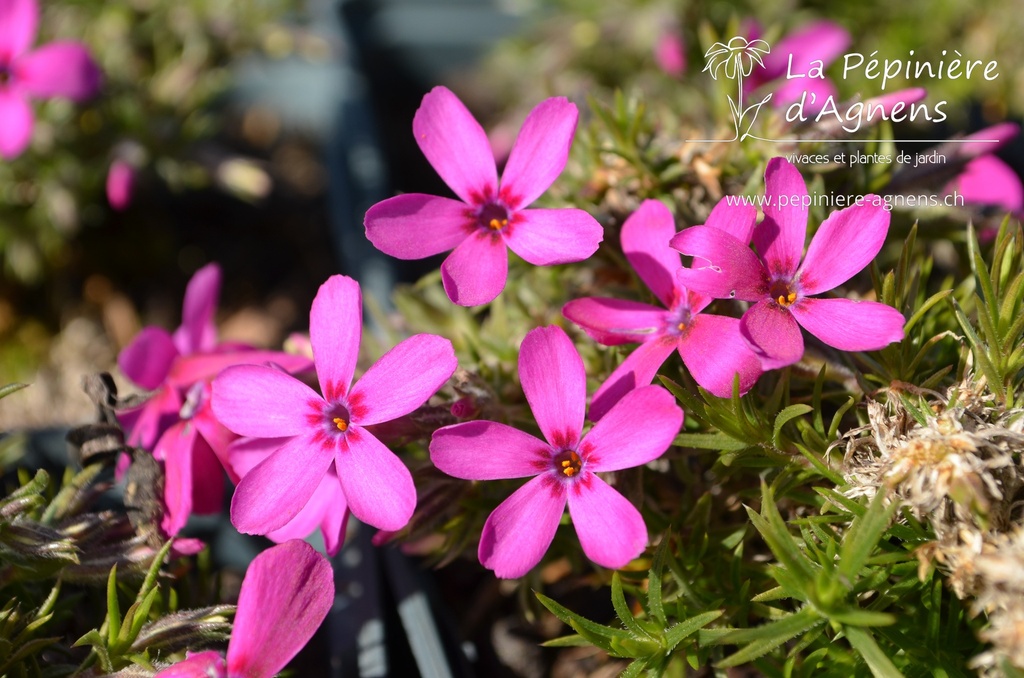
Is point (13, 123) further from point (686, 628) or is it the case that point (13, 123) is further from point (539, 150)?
point (686, 628)

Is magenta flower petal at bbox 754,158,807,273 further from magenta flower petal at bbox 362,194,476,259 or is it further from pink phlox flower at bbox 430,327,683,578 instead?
magenta flower petal at bbox 362,194,476,259

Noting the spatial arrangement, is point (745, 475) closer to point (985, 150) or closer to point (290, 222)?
point (985, 150)

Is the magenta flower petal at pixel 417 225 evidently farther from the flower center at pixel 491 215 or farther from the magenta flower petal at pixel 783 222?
the magenta flower petal at pixel 783 222

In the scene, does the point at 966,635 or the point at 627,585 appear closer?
the point at 966,635

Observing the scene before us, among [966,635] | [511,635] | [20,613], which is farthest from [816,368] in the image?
[20,613]

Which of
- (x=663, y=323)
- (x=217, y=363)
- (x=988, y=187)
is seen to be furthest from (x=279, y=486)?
(x=988, y=187)

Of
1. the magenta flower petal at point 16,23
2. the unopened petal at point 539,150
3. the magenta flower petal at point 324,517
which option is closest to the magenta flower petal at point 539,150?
the unopened petal at point 539,150

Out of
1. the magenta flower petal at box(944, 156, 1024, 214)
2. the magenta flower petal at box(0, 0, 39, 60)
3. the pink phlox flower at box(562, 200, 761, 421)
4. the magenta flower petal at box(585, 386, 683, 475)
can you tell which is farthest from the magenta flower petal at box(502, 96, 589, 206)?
the magenta flower petal at box(0, 0, 39, 60)
